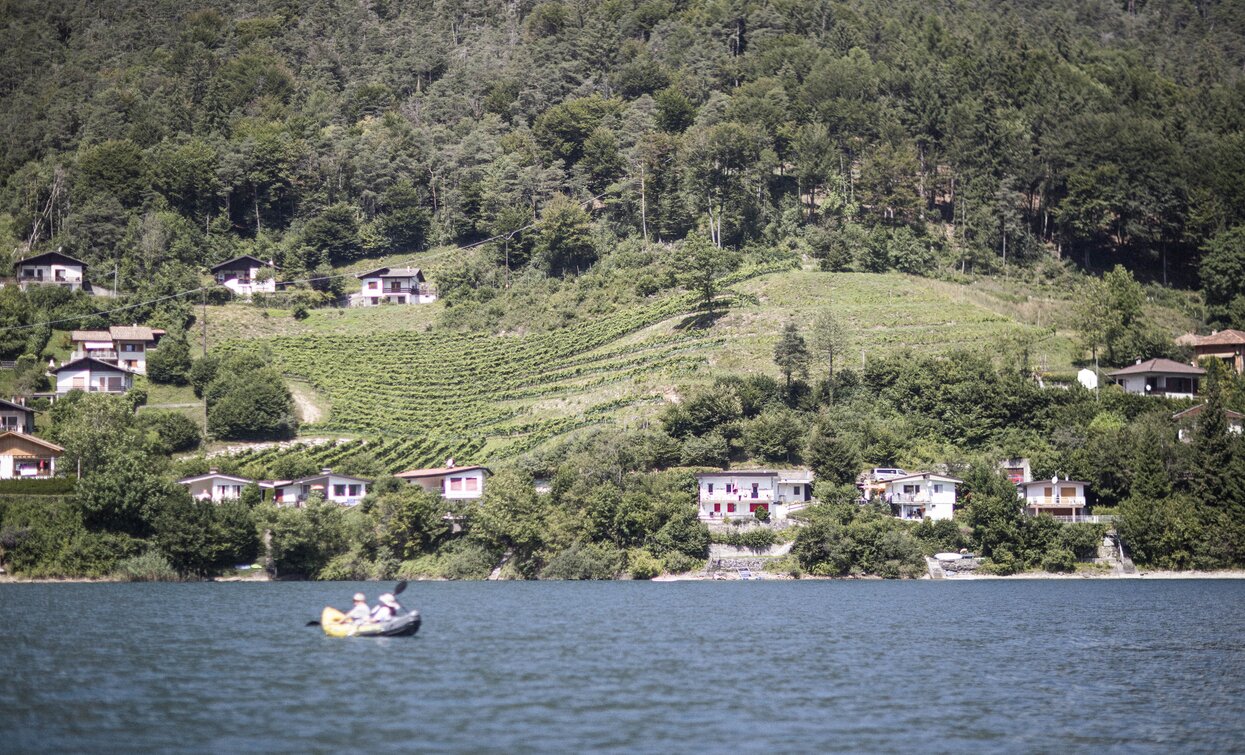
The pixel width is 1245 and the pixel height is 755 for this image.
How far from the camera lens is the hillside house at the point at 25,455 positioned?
83750mm

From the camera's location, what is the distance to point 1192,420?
3329 inches

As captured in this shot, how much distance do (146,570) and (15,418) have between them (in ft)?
91.1

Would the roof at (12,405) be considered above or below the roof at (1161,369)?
below

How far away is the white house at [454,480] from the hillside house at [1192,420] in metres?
44.3

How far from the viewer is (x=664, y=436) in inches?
3319

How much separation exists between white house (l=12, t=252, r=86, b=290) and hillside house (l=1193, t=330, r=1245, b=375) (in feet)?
315

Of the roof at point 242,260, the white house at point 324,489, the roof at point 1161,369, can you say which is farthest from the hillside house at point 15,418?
the roof at point 1161,369

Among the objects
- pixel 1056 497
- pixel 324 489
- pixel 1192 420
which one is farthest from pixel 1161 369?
pixel 324 489

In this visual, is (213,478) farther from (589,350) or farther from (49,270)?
(49,270)

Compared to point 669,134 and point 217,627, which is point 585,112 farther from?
point 217,627

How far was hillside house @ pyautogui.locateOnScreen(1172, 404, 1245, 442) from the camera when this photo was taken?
8375 cm

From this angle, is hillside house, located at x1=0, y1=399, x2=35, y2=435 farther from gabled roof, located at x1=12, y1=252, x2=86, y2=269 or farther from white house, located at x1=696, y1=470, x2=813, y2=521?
white house, located at x1=696, y1=470, x2=813, y2=521

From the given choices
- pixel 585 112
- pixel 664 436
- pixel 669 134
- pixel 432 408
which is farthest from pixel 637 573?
pixel 585 112

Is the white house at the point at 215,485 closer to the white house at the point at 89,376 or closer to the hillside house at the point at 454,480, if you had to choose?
the hillside house at the point at 454,480
